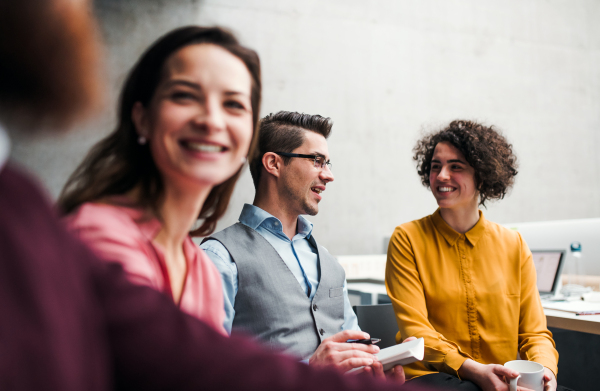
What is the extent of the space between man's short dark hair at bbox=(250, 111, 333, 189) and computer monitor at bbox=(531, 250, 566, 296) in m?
1.47

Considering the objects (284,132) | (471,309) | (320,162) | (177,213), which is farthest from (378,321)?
(177,213)

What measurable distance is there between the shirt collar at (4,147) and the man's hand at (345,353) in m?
0.72

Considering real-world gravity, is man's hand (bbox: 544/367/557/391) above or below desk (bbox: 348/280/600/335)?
below

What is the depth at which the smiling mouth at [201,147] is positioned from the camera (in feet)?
1.33

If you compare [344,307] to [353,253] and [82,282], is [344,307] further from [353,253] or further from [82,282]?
[353,253]

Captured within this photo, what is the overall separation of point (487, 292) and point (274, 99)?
129 inches

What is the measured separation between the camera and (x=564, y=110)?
5.47 meters

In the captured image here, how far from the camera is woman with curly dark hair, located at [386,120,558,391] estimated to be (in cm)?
147

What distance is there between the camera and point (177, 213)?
42cm

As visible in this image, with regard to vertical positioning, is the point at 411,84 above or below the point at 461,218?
above

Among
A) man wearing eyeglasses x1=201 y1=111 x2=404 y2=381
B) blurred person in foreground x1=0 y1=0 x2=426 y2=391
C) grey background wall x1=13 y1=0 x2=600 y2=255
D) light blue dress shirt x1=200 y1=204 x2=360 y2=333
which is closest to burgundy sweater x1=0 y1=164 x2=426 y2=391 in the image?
blurred person in foreground x1=0 y1=0 x2=426 y2=391

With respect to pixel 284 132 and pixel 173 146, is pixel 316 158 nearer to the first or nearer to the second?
pixel 284 132

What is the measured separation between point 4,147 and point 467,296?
156 centimetres

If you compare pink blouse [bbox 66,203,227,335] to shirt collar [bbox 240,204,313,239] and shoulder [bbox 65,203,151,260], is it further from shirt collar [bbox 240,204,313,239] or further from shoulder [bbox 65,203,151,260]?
shirt collar [bbox 240,204,313,239]
